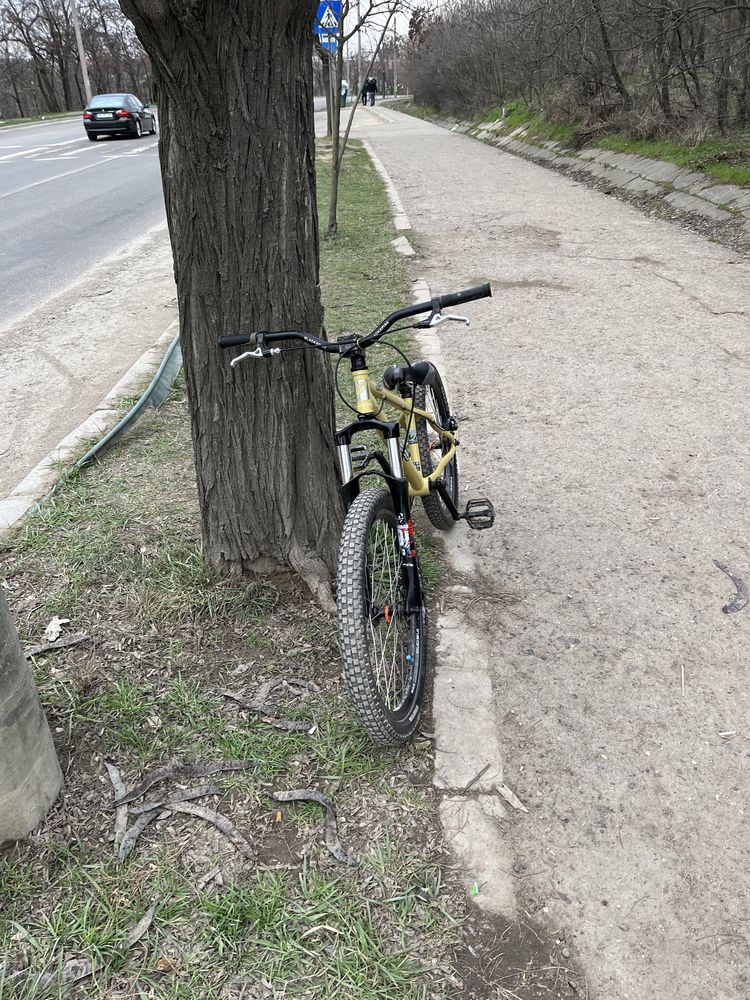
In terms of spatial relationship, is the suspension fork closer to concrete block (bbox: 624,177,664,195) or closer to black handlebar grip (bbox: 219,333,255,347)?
black handlebar grip (bbox: 219,333,255,347)

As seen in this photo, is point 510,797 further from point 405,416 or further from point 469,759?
point 405,416

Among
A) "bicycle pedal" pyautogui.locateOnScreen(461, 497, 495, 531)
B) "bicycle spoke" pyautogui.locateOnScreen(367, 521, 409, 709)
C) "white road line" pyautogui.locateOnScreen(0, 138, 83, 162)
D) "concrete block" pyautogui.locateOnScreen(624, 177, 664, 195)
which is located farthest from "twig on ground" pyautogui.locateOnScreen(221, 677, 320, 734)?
"white road line" pyautogui.locateOnScreen(0, 138, 83, 162)

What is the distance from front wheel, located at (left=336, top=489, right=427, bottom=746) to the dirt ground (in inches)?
103

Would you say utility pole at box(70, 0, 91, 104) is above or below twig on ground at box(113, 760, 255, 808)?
above

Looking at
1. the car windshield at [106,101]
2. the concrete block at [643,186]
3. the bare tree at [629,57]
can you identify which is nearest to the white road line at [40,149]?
the car windshield at [106,101]

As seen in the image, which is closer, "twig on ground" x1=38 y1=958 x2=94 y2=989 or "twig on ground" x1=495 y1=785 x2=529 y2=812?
"twig on ground" x1=38 y1=958 x2=94 y2=989

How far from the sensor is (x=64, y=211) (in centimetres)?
1313

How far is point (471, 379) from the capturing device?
573 cm

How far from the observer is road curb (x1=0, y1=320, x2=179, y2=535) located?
13.1 feet

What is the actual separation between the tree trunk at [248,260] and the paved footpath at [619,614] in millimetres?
960

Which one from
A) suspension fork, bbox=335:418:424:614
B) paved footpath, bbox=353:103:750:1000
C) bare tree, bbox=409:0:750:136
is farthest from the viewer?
bare tree, bbox=409:0:750:136

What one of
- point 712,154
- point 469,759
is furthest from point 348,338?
point 712,154

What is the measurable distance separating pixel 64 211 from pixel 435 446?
1181cm

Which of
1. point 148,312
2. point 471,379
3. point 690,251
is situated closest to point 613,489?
point 471,379
